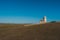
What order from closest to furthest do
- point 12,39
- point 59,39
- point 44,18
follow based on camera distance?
point 59,39, point 12,39, point 44,18

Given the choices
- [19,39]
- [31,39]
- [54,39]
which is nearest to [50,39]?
[54,39]

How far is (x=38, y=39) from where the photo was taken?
67.4 feet

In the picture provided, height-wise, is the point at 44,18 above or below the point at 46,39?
above

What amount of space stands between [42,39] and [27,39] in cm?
229

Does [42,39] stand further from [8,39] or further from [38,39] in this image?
[8,39]

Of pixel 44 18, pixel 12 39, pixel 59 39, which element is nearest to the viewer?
pixel 59 39

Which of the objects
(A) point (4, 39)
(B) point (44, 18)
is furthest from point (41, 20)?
(A) point (4, 39)

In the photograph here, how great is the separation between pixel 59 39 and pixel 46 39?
1.86m

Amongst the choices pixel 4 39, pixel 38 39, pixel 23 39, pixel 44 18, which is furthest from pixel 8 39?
pixel 44 18

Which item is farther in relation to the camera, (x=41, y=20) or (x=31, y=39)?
(x=41, y=20)

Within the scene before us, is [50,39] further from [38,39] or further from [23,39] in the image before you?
[23,39]

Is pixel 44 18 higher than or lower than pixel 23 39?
higher

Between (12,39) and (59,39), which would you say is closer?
(59,39)

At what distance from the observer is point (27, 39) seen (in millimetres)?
21031
